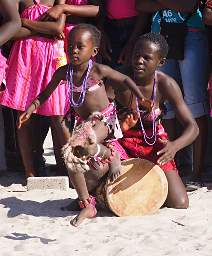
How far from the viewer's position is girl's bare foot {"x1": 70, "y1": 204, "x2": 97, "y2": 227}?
14.5 feet

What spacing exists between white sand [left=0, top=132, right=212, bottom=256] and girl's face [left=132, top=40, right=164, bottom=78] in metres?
1.00

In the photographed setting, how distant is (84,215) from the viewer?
4473mm

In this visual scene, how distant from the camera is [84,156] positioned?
4.35 metres

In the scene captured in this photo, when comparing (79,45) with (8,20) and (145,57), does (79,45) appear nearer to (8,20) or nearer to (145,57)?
(145,57)

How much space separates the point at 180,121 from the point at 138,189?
559mm

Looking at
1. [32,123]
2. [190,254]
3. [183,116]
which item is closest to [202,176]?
[183,116]

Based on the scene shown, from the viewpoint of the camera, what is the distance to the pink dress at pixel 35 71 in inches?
210

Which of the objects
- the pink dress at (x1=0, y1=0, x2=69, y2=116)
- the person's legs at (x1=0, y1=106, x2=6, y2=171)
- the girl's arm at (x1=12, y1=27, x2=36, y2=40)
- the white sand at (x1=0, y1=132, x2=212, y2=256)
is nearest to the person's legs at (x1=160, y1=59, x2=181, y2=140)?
the white sand at (x1=0, y1=132, x2=212, y2=256)

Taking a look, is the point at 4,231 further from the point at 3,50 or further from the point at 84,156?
the point at 3,50

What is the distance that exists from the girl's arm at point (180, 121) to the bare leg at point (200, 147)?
67 centimetres

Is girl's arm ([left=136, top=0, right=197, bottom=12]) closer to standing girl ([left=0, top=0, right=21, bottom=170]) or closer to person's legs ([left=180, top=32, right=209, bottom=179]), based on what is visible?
person's legs ([left=180, top=32, right=209, bottom=179])

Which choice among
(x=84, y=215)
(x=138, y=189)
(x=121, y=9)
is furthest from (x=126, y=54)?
(x=84, y=215)

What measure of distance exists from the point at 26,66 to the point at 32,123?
1.68ft

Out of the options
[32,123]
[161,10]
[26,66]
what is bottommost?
[32,123]
